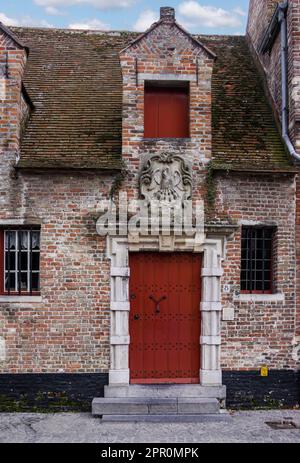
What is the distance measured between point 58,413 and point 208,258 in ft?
13.2

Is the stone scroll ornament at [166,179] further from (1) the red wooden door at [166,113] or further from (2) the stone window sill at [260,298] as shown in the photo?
(2) the stone window sill at [260,298]

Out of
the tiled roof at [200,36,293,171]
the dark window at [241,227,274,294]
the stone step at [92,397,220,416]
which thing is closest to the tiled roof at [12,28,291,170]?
the tiled roof at [200,36,293,171]

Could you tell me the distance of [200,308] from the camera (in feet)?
32.7

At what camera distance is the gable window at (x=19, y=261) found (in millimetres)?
9922

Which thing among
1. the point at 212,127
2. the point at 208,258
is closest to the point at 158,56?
the point at 212,127

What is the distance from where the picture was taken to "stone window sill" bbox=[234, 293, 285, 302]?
1002cm

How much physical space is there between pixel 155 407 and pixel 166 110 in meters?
5.67

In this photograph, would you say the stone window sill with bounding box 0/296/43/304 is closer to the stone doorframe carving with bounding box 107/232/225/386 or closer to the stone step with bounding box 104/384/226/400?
the stone doorframe carving with bounding box 107/232/225/386

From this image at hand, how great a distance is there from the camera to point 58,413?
9.57 metres

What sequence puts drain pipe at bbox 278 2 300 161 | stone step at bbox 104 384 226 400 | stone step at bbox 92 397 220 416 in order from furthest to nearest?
drain pipe at bbox 278 2 300 161
stone step at bbox 104 384 226 400
stone step at bbox 92 397 220 416

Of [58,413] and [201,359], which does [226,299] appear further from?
[58,413]

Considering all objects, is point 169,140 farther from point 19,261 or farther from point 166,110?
point 19,261

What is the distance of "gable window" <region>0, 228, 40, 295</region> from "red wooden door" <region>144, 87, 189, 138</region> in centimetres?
→ 308

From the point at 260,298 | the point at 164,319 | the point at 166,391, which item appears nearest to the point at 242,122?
the point at 260,298
